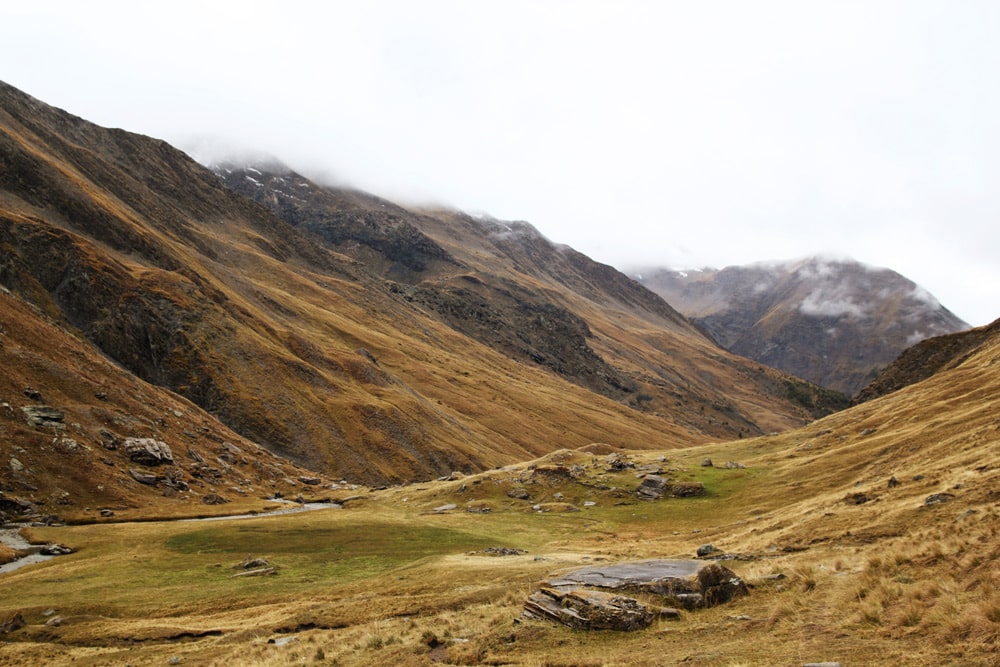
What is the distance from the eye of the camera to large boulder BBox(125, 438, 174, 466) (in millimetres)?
75062

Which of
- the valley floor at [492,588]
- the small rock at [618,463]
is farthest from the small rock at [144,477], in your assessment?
the small rock at [618,463]

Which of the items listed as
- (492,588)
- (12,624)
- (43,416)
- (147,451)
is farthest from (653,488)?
(43,416)

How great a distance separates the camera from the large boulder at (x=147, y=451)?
75.1m

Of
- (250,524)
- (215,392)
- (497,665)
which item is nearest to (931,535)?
(497,665)

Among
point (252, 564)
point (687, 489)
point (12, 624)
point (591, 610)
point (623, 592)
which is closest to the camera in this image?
point (591, 610)

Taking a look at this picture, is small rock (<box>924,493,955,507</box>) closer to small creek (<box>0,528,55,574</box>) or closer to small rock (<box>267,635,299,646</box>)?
small rock (<box>267,635,299,646</box>)

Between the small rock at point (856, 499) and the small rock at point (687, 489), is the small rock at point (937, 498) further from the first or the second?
the small rock at point (687, 489)

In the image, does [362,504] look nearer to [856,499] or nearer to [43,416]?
[43,416]

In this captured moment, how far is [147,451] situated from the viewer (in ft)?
250

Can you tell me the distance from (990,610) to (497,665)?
1493 centimetres

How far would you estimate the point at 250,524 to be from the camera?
61.1m

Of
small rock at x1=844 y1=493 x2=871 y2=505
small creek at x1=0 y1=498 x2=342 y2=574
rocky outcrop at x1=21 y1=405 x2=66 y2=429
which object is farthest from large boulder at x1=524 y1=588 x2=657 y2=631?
rocky outcrop at x1=21 y1=405 x2=66 y2=429

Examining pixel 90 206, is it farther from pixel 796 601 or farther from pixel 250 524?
pixel 796 601

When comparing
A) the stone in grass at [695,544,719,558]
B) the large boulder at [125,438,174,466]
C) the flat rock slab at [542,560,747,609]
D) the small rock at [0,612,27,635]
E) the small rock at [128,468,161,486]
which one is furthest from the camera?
the large boulder at [125,438,174,466]
